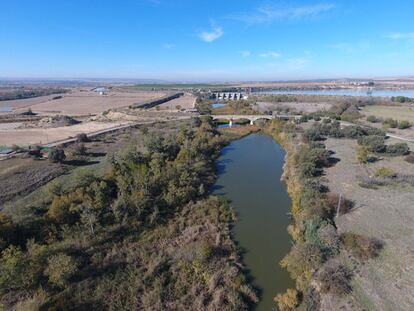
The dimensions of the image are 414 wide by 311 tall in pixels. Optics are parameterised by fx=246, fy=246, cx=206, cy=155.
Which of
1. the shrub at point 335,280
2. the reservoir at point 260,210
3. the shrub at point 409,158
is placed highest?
the shrub at point 409,158

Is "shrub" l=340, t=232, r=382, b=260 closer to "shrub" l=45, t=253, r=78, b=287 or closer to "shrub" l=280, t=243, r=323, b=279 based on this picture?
"shrub" l=280, t=243, r=323, b=279

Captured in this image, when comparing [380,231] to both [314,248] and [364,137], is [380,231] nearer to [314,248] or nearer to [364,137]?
[314,248]

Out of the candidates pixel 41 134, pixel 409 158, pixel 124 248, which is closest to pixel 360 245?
pixel 124 248

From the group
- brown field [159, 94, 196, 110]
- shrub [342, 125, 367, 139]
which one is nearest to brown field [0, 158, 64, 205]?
shrub [342, 125, 367, 139]

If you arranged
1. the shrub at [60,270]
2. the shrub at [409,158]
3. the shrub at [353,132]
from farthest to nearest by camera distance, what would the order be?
the shrub at [353,132] < the shrub at [409,158] < the shrub at [60,270]

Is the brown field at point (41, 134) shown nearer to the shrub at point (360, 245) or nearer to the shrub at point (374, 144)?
the shrub at point (360, 245)

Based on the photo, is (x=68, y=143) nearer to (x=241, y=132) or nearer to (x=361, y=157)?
(x=241, y=132)

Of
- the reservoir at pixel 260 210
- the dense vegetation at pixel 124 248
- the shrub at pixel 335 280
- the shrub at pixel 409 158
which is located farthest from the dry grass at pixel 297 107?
the shrub at pixel 335 280
